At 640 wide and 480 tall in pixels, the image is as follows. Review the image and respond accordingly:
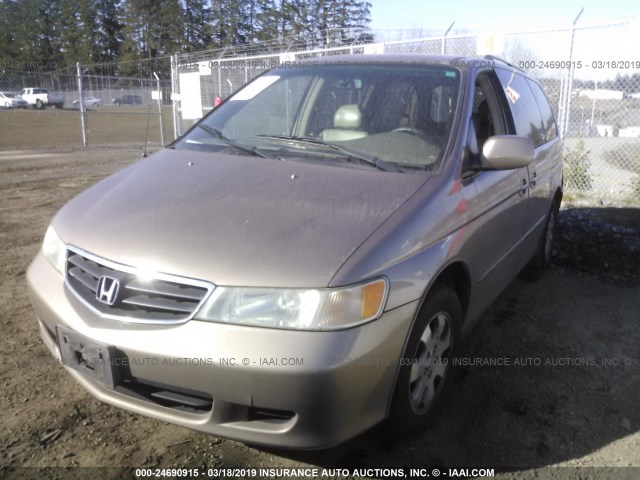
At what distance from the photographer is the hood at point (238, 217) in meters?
2.06

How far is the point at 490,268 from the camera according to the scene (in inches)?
125

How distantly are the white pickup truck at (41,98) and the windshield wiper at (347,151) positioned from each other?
40122mm

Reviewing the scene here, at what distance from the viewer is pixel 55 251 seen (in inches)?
100

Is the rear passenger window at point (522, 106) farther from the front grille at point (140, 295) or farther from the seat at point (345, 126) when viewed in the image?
the front grille at point (140, 295)

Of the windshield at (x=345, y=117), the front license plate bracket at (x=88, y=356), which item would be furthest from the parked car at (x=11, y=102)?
the front license plate bracket at (x=88, y=356)

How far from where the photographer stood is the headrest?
10.4 ft

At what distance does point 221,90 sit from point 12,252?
939cm

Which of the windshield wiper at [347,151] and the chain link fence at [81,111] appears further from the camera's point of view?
the chain link fence at [81,111]

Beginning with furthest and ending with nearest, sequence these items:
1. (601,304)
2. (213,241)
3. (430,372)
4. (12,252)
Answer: (12,252)
(601,304)
(430,372)
(213,241)

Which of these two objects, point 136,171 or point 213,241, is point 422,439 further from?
point 136,171

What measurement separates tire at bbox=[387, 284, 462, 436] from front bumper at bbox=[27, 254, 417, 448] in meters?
0.12

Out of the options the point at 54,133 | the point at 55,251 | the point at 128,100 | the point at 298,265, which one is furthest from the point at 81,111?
the point at 128,100


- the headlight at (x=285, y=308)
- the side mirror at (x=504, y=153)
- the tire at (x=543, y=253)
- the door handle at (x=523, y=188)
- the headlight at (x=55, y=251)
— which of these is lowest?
the tire at (x=543, y=253)

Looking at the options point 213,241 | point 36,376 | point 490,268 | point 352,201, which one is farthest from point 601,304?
point 36,376
